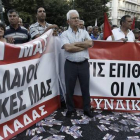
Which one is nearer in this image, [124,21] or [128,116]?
[128,116]

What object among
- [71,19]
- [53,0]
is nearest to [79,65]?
[71,19]

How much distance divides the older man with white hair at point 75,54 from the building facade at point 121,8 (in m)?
70.6

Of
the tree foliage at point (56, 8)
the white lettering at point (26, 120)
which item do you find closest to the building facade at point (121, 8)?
the tree foliage at point (56, 8)

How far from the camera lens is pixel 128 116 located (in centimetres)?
378

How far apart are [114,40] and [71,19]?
42.4 inches

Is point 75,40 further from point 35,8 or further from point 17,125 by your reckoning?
point 35,8

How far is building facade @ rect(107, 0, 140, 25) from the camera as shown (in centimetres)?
7349

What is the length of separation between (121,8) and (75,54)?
257ft

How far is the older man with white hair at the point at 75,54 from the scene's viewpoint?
11.4 ft

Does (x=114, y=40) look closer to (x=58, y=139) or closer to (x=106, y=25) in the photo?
(x=106, y=25)

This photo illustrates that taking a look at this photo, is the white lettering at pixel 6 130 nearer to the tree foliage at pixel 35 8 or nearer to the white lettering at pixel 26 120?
the white lettering at pixel 26 120

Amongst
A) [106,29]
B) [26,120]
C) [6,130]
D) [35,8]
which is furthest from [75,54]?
[35,8]

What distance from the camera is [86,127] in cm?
333

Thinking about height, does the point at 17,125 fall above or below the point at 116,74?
below
